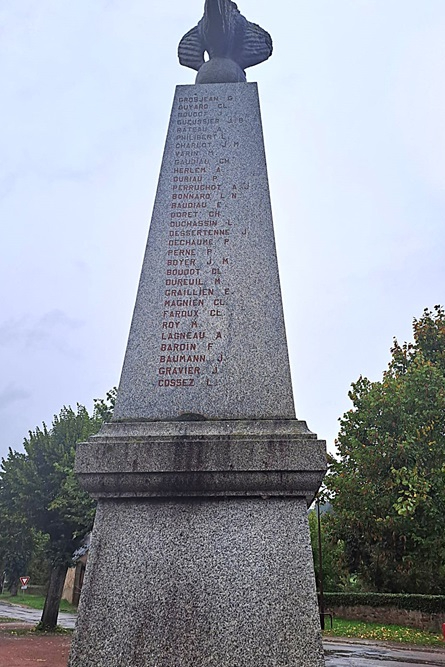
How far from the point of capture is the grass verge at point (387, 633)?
18.5 m

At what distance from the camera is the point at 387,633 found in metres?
20.7

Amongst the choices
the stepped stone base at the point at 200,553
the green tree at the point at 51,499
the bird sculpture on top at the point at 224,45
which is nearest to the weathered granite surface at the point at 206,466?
the stepped stone base at the point at 200,553

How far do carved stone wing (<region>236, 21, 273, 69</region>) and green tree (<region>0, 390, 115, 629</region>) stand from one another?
1386 cm

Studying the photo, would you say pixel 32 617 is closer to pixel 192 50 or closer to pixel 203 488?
pixel 192 50

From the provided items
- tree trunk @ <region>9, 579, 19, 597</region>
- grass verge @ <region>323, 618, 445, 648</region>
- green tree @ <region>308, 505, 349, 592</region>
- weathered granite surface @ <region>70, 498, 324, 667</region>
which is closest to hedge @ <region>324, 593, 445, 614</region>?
grass verge @ <region>323, 618, 445, 648</region>

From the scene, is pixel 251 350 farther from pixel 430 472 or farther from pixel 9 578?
pixel 9 578

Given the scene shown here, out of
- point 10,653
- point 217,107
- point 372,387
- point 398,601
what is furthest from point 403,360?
point 217,107

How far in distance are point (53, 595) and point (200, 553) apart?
57.3 feet

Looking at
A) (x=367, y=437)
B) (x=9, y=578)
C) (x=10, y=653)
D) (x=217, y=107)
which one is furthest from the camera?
(x=9, y=578)

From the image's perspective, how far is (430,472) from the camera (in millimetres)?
19344

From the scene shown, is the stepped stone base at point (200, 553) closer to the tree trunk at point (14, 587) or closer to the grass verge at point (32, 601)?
Result: the grass verge at point (32, 601)

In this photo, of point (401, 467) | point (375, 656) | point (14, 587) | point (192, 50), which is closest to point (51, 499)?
point (375, 656)

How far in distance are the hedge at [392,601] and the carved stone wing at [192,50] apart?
2208cm

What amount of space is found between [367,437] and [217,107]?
1724 cm
